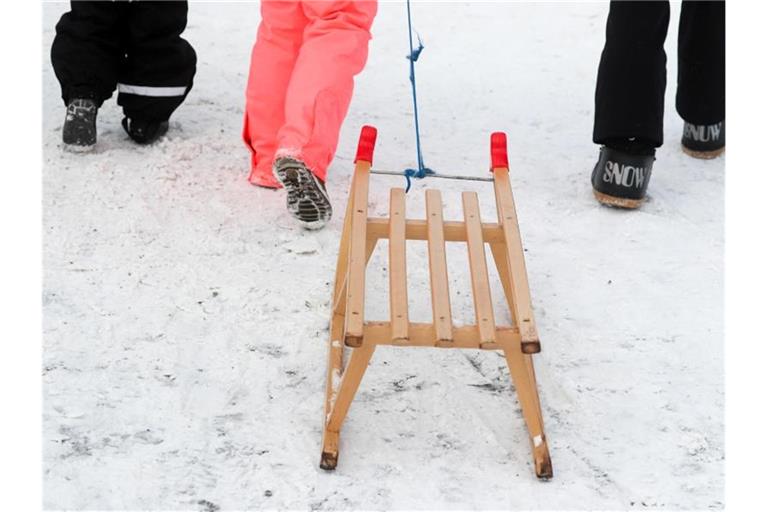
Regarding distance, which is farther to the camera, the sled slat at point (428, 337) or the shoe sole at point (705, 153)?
the shoe sole at point (705, 153)

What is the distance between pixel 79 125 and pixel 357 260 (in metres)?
1.40

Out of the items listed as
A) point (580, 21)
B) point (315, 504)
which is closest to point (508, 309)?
point (315, 504)

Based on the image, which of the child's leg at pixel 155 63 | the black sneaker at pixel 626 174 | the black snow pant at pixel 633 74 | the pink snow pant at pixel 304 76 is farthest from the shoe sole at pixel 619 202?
the child's leg at pixel 155 63

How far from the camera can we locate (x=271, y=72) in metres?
2.94

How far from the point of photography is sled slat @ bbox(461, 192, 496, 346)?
188cm

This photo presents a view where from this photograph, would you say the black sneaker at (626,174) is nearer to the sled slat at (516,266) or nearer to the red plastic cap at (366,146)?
the sled slat at (516,266)

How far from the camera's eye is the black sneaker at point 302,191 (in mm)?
2699

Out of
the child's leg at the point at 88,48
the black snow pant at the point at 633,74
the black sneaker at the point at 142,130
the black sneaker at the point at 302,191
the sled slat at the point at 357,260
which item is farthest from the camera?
the black sneaker at the point at 142,130

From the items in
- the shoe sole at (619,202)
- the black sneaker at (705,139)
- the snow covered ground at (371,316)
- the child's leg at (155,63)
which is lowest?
the snow covered ground at (371,316)

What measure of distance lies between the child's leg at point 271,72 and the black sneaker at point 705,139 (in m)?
1.33

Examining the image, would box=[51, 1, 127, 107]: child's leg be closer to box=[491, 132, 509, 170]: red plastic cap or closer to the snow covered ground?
the snow covered ground

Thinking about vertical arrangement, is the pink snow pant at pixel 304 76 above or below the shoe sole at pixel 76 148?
above

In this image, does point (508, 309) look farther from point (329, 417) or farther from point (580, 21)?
point (580, 21)

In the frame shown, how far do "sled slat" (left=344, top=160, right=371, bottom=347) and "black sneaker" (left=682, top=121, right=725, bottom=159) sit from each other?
4.79 ft
